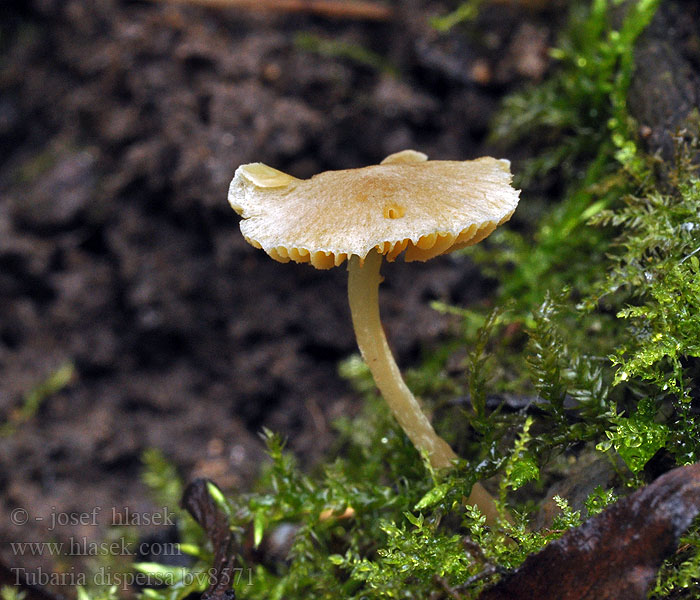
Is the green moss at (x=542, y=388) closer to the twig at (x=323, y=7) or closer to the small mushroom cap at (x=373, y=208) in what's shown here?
the small mushroom cap at (x=373, y=208)

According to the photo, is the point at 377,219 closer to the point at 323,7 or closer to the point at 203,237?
the point at 203,237

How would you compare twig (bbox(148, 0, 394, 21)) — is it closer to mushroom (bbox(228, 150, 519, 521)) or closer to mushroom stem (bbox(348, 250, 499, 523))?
mushroom (bbox(228, 150, 519, 521))

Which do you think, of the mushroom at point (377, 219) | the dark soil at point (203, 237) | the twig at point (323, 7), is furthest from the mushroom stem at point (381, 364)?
the twig at point (323, 7)

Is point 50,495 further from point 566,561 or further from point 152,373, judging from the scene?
point 566,561

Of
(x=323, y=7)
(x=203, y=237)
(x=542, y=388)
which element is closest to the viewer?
(x=542, y=388)

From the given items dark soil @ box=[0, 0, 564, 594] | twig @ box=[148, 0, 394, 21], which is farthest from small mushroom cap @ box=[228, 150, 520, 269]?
twig @ box=[148, 0, 394, 21]

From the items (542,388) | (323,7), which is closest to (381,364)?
(542,388)

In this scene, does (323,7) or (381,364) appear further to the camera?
(323,7)
